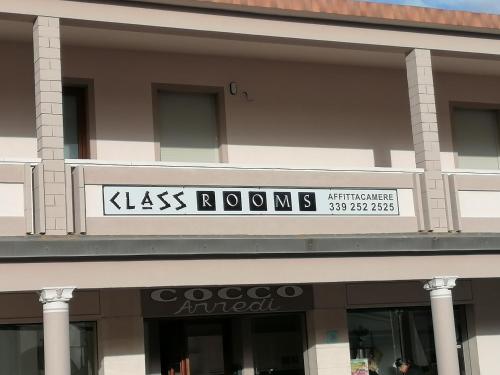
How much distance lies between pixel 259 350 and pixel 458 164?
5.15 m

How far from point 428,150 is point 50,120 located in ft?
19.1

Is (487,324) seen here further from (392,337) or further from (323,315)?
(323,315)

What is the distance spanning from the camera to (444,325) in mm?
14344

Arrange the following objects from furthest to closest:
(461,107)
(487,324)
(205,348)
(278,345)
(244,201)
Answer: (461,107) < (487,324) < (278,345) < (205,348) < (244,201)

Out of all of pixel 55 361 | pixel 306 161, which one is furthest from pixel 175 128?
pixel 55 361

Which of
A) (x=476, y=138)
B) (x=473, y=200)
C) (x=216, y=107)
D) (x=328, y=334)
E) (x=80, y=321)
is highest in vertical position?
(x=216, y=107)

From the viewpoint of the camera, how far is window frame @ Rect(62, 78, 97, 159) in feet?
49.6

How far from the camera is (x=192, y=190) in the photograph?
13.5m

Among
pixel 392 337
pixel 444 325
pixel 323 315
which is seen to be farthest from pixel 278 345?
pixel 444 325

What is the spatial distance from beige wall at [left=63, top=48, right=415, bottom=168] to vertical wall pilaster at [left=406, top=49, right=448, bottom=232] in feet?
6.97

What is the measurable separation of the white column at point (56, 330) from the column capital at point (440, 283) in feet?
18.1

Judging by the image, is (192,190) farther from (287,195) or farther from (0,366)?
(0,366)

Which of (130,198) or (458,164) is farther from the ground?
(458,164)

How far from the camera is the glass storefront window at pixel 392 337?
17.1m
